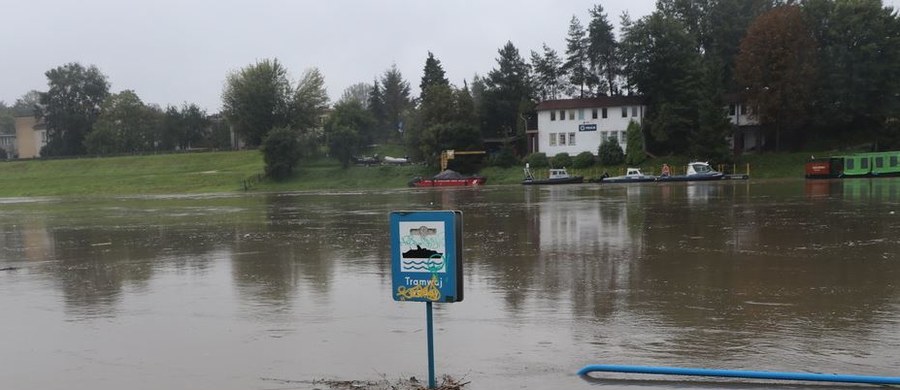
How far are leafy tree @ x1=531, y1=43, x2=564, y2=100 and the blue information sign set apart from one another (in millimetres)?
76392

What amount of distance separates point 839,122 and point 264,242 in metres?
59.0

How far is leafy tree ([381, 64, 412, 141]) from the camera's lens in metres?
107

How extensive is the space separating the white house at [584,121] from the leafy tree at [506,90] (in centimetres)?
592

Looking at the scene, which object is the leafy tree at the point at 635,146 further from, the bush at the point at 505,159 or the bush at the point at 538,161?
the bush at the point at 505,159

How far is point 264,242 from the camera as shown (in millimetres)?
18906

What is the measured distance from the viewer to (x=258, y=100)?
89.4 m

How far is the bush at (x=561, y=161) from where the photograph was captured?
66938mm

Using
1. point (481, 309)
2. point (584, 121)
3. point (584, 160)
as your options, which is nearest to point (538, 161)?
point (584, 160)

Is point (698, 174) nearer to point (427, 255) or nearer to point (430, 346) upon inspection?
point (430, 346)

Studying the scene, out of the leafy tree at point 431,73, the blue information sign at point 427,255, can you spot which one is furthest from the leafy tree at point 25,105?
the blue information sign at point 427,255

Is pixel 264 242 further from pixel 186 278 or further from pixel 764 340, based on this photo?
pixel 764 340

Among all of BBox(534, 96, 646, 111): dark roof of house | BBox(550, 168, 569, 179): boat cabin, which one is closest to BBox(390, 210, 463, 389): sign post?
BBox(550, 168, 569, 179): boat cabin

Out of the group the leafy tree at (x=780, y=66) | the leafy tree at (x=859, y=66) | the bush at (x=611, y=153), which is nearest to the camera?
the leafy tree at (x=780, y=66)

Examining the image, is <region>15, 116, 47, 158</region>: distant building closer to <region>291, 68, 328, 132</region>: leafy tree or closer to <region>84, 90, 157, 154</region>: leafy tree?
<region>84, 90, 157, 154</region>: leafy tree
